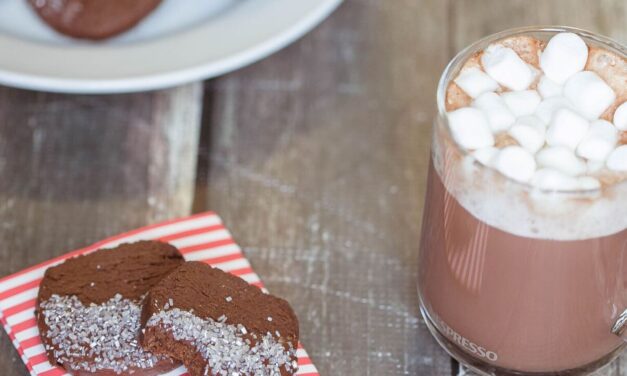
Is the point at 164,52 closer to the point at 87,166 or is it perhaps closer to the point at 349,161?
the point at 87,166

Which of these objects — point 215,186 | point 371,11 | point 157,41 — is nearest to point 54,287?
point 215,186

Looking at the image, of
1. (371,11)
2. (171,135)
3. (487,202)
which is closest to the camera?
(487,202)

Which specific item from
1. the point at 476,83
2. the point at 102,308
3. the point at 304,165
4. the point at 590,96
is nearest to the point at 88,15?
the point at 304,165

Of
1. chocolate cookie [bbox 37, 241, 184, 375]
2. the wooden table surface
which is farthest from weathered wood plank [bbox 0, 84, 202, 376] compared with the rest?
chocolate cookie [bbox 37, 241, 184, 375]

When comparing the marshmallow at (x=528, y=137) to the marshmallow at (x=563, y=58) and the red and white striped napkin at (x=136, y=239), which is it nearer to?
the marshmallow at (x=563, y=58)

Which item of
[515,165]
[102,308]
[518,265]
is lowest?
[102,308]

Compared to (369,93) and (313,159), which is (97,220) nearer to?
(313,159)

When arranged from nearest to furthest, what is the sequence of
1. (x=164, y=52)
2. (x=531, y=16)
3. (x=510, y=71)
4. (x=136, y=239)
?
(x=510, y=71) < (x=136, y=239) < (x=164, y=52) < (x=531, y=16)
